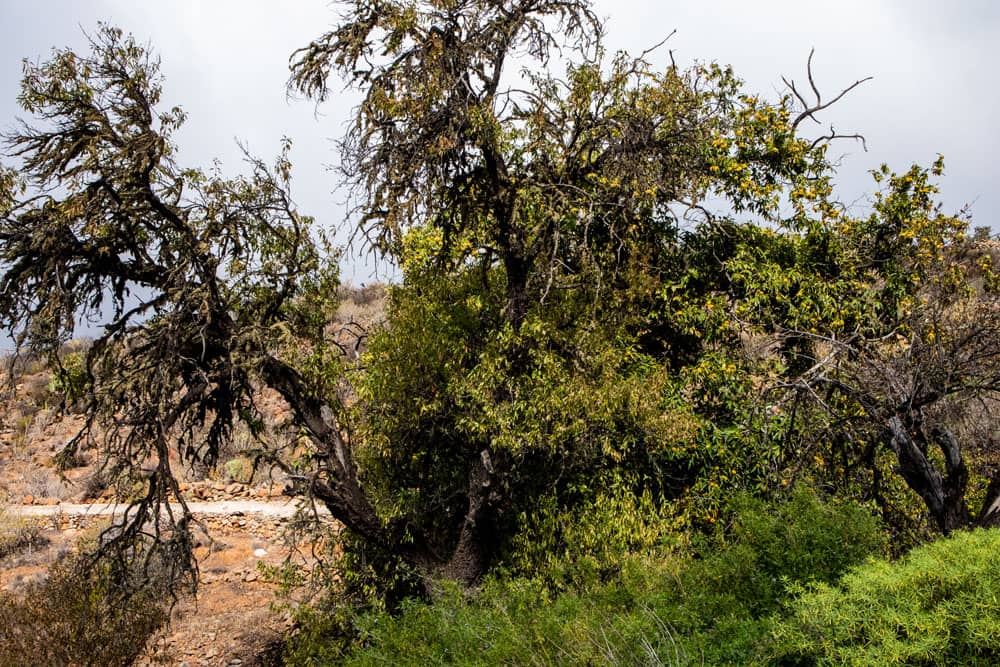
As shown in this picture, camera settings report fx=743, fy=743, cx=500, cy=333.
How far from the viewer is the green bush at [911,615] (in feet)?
13.6

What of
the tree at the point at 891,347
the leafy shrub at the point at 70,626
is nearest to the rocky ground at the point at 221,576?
the leafy shrub at the point at 70,626

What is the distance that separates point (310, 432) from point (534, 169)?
14.2ft

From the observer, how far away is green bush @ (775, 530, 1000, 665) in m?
4.16

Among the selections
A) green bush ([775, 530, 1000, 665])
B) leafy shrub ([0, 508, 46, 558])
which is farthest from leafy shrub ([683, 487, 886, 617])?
leafy shrub ([0, 508, 46, 558])

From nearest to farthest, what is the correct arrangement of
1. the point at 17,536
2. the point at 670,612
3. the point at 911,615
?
the point at 911,615
the point at 670,612
the point at 17,536

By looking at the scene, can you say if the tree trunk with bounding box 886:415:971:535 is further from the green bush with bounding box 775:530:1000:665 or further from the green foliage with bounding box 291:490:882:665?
the green bush with bounding box 775:530:1000:665

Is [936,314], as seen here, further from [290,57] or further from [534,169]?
[290,57]

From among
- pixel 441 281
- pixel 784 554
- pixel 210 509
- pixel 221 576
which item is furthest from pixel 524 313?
pixel 210 509

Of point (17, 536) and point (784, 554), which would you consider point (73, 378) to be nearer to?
point (784, 554)

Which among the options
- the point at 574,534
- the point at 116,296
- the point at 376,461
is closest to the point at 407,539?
the point at 376,461

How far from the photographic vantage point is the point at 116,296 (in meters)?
8.09

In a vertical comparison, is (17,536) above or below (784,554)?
below

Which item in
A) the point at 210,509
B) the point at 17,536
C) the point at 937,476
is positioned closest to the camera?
the point at 937,476

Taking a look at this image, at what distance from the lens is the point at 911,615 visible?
436 cm
